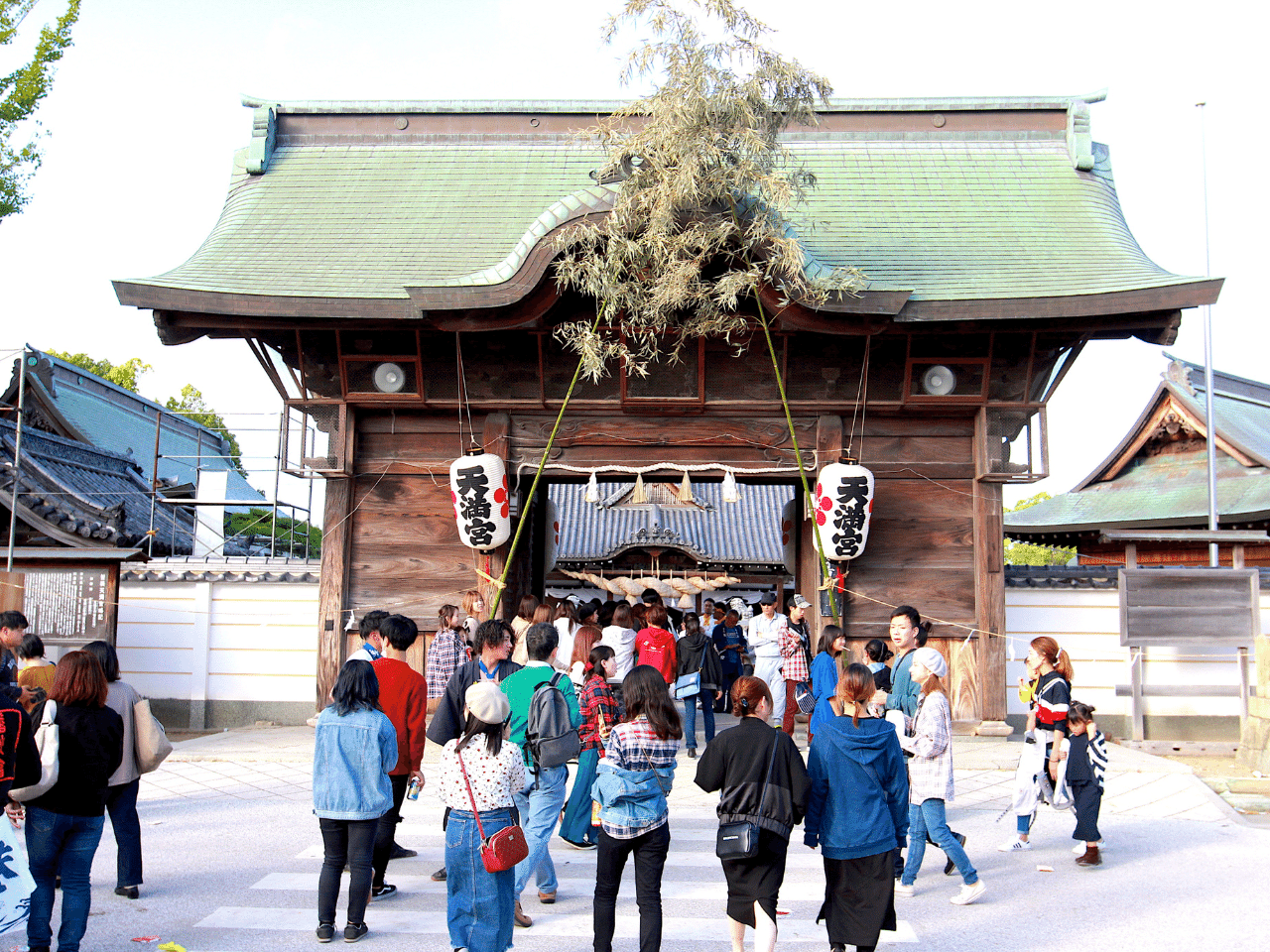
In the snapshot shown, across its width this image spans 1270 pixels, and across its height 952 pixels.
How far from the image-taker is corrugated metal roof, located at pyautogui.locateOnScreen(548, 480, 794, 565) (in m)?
24.6

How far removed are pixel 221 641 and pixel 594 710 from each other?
7.95 meters

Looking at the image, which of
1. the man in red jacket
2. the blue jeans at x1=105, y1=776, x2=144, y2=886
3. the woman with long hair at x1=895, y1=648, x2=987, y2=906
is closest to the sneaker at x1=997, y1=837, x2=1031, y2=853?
the woman with long hair at x1=895, y1=648, x2=987, y2=906

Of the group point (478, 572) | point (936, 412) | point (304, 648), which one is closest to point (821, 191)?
point (936, 412)

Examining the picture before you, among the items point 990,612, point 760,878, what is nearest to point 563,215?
point 990,612

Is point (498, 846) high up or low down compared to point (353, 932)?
up

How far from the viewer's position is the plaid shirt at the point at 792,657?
1029cm

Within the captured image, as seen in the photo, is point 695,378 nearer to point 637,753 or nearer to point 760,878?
point 637,753

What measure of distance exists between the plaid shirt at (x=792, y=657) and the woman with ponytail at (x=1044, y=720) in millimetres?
3401

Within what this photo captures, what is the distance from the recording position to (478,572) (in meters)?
11.6

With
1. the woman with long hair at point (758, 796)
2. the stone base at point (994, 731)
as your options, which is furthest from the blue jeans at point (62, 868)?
the stone base at point (994, 731)

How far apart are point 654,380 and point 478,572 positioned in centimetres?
315

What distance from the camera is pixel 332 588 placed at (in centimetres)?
1183

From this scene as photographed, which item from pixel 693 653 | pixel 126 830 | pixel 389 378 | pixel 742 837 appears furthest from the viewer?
pixel 389 378

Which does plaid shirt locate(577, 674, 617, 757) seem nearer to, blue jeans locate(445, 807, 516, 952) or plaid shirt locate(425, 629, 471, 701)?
blue jeans locate(445, 807, 516, 952)
